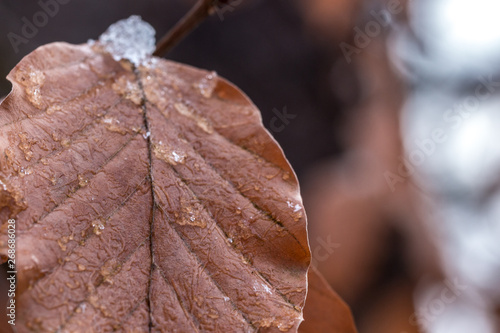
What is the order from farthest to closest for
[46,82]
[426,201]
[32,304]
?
1. [426,201]
2. [46,82]
3. [32,304]

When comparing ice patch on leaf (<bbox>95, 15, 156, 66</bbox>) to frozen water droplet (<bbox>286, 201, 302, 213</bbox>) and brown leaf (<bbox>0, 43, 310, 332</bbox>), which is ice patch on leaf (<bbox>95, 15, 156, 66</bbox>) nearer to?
brown leaf (<bbox>0, 43, 310, 332</bbox>)

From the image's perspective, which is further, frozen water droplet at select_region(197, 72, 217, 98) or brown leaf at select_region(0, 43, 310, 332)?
frozen water droplet at select_region(197, 72, 217, 98)

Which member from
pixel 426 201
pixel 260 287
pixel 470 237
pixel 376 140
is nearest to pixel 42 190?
pixel 260 287

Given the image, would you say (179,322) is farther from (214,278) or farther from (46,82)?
(46,82)

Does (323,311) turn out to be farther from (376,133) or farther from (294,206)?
(376,133)

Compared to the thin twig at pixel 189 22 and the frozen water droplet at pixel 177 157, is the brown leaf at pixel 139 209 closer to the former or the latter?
the frozen water droplet at pixel 177 157

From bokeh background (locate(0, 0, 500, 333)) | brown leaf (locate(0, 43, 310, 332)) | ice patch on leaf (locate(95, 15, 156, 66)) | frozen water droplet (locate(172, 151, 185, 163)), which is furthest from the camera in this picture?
bokeh background (locate(0, 0, 500, 333))

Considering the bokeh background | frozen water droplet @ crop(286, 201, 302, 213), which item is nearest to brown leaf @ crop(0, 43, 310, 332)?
frozen water droplet @ crop(286, 201, 302, 213)
